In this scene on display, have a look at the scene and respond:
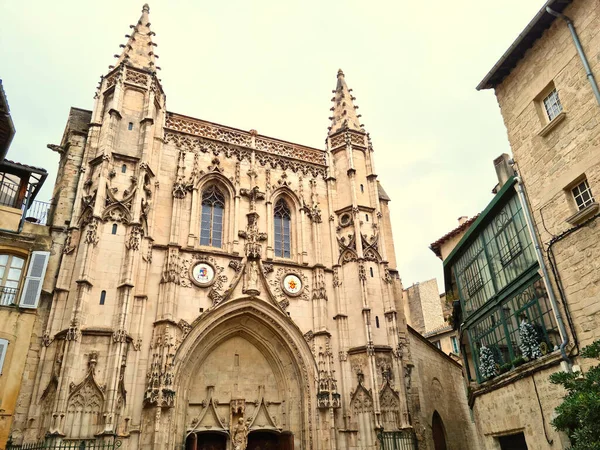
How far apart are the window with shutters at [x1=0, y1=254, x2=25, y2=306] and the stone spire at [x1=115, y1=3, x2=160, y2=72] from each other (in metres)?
9.75

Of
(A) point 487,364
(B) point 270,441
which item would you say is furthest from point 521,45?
(B) point 270,441

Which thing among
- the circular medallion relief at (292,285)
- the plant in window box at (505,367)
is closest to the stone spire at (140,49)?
the circular medallion relief at (292,285)

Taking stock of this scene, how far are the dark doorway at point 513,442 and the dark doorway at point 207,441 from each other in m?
9.46

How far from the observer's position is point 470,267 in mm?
16875

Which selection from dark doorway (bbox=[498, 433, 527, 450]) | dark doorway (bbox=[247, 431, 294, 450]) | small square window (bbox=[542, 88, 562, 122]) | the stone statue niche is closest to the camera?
small square window (bbox=[542, 88, 562, 122])

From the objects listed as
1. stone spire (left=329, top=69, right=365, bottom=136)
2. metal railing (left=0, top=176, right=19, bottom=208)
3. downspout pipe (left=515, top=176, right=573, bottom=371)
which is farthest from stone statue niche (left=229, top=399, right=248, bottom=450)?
stone spire (left=329, top=69, right=365, bottom=136)

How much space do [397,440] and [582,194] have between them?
36.6ft

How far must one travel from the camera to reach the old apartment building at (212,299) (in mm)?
15195

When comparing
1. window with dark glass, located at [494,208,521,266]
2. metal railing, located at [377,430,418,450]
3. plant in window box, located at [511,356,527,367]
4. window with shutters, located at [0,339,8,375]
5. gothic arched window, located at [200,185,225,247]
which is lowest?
metal railing, located at [377,430,418,450]

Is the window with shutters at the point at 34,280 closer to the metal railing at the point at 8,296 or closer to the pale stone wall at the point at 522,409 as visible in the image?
the metal railing at the point at 8,296

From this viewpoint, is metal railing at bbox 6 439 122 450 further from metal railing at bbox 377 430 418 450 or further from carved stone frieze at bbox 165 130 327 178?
carved stone frieze at bbox 165 130 327 178

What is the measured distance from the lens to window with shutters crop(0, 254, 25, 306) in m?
15.1

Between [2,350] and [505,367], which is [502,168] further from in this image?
Result: [2,350]

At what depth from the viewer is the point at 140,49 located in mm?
21672
